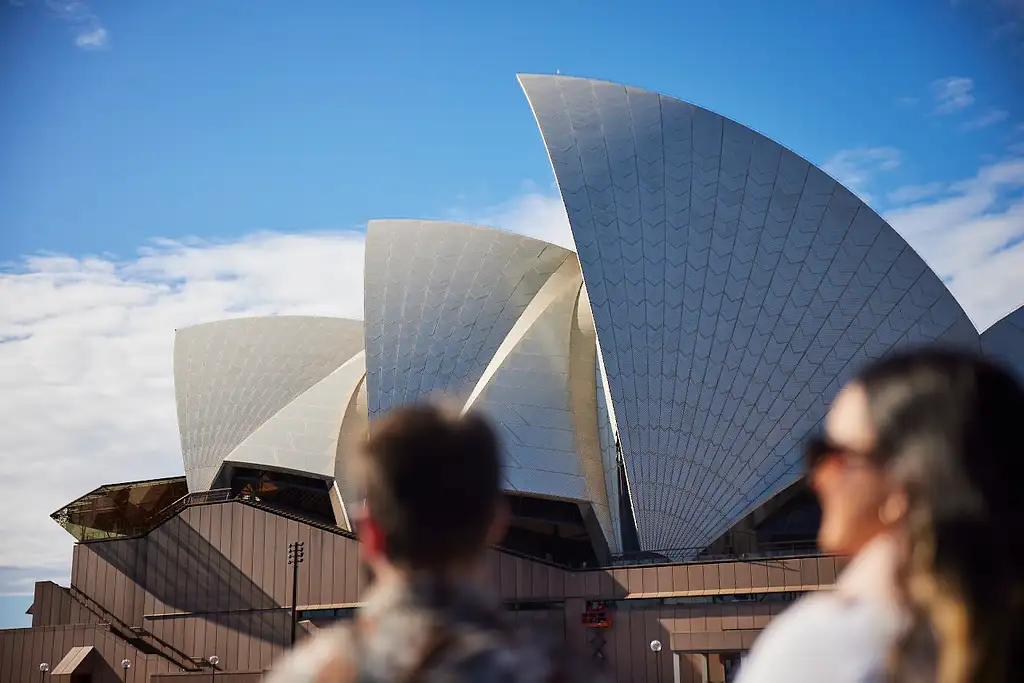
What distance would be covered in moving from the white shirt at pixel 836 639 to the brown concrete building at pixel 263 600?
26.9 m

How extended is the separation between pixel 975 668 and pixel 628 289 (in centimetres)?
3048

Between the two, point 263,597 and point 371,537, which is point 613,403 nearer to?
point 263,597

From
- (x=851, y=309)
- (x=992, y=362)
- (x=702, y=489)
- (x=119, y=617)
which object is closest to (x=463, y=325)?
(x=702, y=489)

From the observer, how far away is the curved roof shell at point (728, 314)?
31297mm

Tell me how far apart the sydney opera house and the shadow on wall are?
7 centimetres

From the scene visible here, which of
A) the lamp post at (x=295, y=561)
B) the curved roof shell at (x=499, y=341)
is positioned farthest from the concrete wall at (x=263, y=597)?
the curved roof shell at (x=499, y=341)

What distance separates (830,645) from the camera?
1.60 metres

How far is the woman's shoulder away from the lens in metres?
1.61

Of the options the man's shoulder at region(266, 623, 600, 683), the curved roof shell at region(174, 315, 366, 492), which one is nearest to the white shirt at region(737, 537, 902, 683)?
the man's shoulder at region(266, 623, 600, 683)

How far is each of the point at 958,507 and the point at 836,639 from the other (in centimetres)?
28

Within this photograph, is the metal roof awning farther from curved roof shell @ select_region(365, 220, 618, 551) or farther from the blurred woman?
the blurred woman

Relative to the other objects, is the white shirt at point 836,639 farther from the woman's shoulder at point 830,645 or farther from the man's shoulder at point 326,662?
the man's shoulder at point 326,662

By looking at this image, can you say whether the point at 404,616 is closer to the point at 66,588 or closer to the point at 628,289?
Answer: the point at 628,289

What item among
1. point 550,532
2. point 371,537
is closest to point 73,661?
point 550,532
